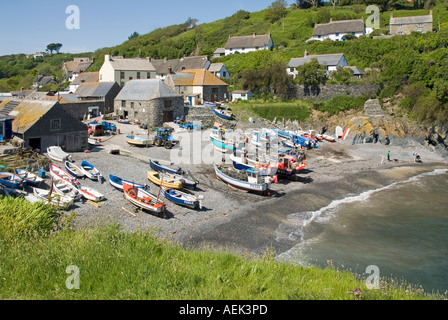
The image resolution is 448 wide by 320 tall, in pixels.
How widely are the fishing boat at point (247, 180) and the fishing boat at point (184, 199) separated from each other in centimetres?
455

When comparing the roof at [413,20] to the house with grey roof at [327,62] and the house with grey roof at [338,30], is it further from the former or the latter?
the house with grey roof at [327,62]

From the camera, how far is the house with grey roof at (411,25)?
2562 inches

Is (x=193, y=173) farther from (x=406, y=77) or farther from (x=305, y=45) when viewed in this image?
(x=305, y=45)

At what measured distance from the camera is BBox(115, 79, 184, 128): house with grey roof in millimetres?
40906

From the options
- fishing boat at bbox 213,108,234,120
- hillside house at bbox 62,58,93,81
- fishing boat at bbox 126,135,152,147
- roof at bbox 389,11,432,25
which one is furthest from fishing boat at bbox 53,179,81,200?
roof at bbox 389,11,432,25

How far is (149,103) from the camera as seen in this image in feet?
134

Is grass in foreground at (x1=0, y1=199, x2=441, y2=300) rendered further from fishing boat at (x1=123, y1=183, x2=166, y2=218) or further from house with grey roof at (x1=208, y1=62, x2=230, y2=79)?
house with grey roof at (x1=208, y1=62, x2=230, y2=79)

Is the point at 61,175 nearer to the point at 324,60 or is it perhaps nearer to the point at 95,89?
the point at 95,89

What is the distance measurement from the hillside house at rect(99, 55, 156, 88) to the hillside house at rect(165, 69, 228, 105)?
21.4 feet

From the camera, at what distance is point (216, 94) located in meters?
51.7

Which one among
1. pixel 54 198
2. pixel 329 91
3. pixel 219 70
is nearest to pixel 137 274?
pixel 54 198

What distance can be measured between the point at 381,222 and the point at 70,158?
2161 centimetres

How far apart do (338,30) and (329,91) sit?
2618cm
